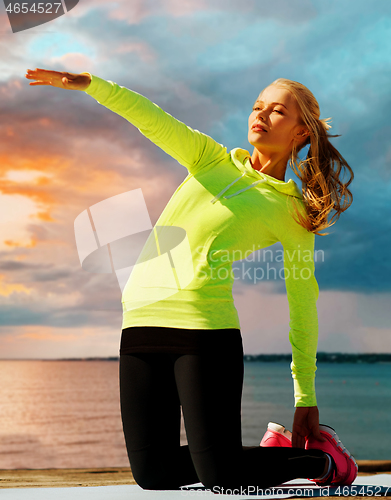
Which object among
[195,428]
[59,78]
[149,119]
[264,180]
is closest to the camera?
[59,78]

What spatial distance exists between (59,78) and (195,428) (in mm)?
1498

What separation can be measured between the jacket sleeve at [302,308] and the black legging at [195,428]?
1.07ft

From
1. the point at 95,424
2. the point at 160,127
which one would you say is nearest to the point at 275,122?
the point at 160,127

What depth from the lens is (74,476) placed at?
3.15 metres

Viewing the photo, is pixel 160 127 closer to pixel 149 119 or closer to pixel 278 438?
pixel 149 119

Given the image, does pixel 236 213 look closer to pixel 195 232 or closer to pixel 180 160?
pixel 195 232

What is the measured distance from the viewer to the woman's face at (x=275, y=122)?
→ 2.25m

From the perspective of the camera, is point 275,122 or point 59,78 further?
point 275,122

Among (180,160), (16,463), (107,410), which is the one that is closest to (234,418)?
(180,160)

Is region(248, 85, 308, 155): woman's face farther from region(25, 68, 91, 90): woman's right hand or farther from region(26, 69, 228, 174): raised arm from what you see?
region(25, 68, 91, 90): woman's right hand

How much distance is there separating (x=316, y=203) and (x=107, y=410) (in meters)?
33.6

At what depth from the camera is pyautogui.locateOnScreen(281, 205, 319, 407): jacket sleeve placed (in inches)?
89.0

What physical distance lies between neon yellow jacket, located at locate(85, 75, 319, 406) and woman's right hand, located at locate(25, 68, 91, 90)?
5.9 inches

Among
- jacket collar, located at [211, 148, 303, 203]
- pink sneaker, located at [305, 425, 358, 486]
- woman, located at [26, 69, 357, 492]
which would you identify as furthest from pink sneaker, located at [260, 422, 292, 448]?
jacket collar, located at [211, 148, 303, 203]
